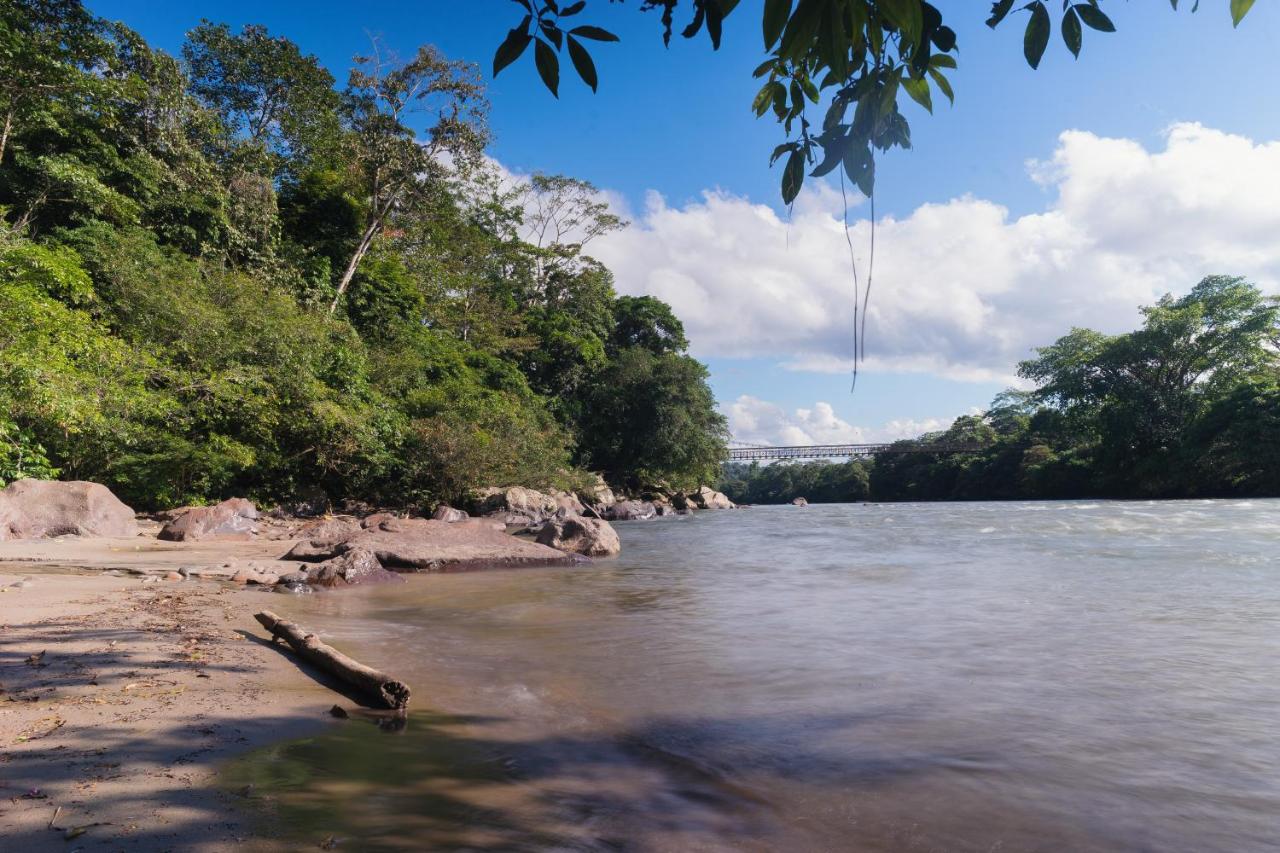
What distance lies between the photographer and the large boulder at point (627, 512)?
87.3 feet

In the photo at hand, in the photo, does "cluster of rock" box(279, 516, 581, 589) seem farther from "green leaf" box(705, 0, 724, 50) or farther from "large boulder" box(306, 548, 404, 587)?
"green leaf" box(705, 0, 724, 50)

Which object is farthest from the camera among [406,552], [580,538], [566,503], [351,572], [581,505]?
[581,505]

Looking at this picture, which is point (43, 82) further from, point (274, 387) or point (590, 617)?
point (590, 617)

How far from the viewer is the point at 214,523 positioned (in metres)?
12.1

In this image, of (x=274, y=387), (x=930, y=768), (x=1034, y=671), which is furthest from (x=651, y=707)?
(x=274, y=387)

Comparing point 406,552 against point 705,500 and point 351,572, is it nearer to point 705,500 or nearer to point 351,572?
point 351,572

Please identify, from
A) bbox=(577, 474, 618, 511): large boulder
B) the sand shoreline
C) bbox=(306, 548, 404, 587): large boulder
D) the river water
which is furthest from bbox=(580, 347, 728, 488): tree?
the sand shoreline

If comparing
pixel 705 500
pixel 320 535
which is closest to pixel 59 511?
pixel 320 535

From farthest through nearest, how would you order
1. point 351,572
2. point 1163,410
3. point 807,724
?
point 1163,410, point 351,572, point 807,724

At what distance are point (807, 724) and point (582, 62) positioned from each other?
3227mm

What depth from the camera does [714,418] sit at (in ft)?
119

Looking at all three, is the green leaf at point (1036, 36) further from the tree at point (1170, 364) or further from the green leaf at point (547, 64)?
the tree at point (1170, 364)

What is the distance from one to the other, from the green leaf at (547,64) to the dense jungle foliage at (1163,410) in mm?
36189

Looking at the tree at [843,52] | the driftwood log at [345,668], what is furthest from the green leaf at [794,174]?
the driftwood log at [345,668]
